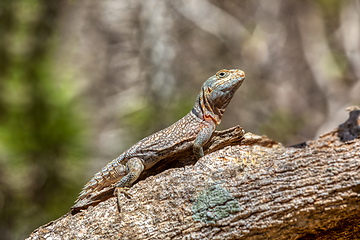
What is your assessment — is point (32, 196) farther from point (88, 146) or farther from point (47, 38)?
point (47, 38)

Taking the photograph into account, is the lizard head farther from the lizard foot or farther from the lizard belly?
the lizard foot

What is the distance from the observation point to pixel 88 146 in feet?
25.2

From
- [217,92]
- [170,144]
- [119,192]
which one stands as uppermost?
[217,92]

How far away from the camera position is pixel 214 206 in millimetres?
3521

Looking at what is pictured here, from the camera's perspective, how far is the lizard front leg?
4.20 meters

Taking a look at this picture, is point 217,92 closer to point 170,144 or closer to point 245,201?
point 170,144

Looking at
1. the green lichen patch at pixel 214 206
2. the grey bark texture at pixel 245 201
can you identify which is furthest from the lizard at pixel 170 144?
the green lichen patch at pixel 214 206

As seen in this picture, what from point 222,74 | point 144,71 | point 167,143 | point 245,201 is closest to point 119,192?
point 167,143

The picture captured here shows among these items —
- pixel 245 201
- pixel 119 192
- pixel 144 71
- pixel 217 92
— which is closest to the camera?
pixel 245 201

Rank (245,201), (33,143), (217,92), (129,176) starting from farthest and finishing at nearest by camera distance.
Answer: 1. (33,143)
2. (217,92)
3. (129,176)
4. (245,201)

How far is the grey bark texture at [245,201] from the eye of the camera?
340cm

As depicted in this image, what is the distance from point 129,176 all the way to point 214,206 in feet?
3.63

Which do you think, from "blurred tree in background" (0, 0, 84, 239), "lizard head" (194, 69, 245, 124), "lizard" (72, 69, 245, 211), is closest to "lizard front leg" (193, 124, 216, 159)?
"lizard" (72, 69, 245, 211)

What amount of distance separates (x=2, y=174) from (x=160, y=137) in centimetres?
473
